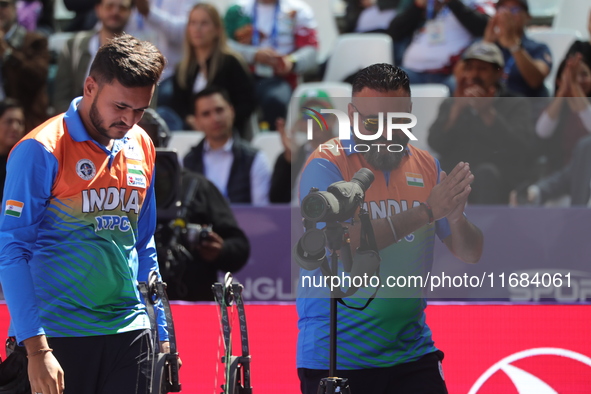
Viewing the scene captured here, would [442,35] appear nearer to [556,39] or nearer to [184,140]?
[556,39]

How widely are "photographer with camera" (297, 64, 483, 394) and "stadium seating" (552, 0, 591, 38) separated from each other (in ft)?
18.9

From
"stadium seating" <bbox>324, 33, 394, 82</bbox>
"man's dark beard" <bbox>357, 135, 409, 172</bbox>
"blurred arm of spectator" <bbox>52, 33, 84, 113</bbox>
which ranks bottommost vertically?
"man's dark beard" <bbox>357, 135, 409, 172</bbox>

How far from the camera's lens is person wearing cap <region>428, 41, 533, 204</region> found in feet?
10.6

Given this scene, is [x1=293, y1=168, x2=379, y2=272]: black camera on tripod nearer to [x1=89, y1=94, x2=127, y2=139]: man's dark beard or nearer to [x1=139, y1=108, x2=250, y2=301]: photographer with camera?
[x1=89, y1=94, x2=127, y2=139]: man's dark beard

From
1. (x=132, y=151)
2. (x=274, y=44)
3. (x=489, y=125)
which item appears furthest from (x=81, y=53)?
(x=132, y=151)

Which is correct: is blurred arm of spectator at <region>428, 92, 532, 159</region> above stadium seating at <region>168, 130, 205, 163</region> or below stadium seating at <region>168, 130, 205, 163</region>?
below

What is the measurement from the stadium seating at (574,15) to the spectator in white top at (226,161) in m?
3.42

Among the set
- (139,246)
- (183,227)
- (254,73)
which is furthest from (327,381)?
(254,73)

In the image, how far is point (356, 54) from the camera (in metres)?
7.86

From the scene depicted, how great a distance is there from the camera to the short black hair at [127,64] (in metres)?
2.69

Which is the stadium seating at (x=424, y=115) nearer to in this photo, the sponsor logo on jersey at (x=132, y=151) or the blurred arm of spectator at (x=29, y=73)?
the sponsor logo on jersey at (x=132, y=151)

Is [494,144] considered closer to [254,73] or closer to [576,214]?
[576,214]

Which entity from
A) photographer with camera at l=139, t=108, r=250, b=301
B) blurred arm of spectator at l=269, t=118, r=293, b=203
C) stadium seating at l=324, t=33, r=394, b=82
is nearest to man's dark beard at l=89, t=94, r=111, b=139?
photographer with camera at l=139, t=108, r=250, b=301

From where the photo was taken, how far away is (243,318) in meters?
3.04
